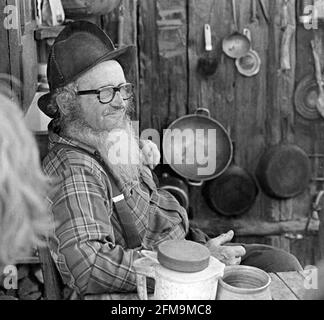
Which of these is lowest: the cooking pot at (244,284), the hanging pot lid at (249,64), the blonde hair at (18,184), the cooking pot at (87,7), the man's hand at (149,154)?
the cooking pot at (244,284)

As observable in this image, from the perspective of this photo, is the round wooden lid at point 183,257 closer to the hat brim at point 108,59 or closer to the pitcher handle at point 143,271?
the pitcher handle at point 143,271

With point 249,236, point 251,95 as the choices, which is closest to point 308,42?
point 251,95

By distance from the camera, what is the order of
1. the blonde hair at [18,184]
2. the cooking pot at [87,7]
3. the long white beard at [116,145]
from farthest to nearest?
the cooking pot at [87,7]
the long white beard at [116,145]
the blonde hair at [18,184]

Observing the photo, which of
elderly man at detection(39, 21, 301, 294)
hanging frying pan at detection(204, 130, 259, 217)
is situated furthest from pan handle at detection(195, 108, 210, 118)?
elderly man at detection(39, 21, 301, 294)

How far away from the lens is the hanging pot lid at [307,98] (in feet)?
10.5

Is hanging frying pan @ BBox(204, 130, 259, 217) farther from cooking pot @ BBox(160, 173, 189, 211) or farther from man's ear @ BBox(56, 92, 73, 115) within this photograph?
man's ear @ BBox(56, 92, 73, 115)

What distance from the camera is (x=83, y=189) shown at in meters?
1.72

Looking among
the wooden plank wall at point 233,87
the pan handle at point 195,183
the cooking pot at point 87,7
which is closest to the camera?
Answer: the cooking pot at point 87,7

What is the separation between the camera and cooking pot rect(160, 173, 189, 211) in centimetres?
312

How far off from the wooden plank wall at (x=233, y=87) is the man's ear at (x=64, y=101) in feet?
3.65

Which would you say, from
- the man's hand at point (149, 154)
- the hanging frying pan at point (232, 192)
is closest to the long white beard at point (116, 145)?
the man's hand at point (149, 154)

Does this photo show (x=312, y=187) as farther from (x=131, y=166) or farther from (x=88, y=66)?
(x=88, y=66)

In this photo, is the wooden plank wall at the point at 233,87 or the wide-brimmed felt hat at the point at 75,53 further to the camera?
the wooden plank wall at the point at 233,87

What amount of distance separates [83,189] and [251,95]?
171 cm
